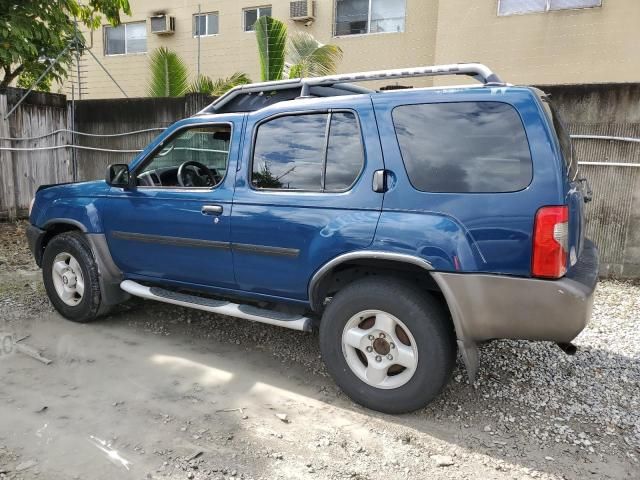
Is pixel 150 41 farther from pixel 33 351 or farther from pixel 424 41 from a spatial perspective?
pixel 33 351

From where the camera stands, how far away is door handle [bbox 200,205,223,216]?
11.6 ft

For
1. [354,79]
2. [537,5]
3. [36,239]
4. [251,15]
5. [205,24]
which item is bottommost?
[36,239]

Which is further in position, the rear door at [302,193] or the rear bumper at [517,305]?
the rear door at [302,193]

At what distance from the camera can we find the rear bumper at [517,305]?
8.43 feet

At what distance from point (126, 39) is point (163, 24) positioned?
5.37ft

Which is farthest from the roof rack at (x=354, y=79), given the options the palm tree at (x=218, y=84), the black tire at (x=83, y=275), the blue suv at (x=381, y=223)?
the palm tree at (x=218, y=84)

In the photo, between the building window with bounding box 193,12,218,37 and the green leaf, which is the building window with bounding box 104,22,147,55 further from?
the green leaf

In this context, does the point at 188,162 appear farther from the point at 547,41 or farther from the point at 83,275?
the point at 547,41

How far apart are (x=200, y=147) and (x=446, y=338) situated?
9.26 ft

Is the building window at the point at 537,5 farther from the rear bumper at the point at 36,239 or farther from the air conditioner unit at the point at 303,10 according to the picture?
the rear bumper at the point at 36,239

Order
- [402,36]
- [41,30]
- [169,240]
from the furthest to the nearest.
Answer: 1. [402,36]
2. [41,30]
3. [169,240]

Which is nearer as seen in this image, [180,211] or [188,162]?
[180,211]

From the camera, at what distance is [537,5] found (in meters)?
9.61

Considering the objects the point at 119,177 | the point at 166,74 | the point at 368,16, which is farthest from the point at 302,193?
the point at 166,74
